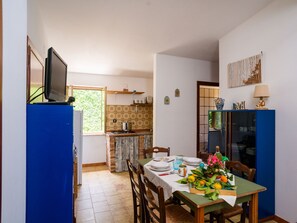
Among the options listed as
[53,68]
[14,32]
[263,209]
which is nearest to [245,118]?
[263,209]

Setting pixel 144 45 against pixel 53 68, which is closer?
pixel 53 68

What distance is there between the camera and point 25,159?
3.96 ft

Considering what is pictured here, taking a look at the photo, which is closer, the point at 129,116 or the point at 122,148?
the point at 122,148

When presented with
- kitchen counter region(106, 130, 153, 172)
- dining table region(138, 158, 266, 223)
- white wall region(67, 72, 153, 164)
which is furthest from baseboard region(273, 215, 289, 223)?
white wall region(67, 72, 153, 164)

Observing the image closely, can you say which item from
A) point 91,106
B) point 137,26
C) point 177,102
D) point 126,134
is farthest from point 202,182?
point 91,106

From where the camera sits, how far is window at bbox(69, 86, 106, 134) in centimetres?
459

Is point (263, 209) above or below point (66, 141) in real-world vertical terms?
below

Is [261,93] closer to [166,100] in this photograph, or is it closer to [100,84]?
[166,100]

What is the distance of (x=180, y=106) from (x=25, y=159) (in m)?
3.08

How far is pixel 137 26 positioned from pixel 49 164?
87.1 inches

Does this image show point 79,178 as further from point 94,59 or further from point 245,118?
point 245,118

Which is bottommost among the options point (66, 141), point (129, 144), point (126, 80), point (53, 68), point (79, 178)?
point (79, 178)

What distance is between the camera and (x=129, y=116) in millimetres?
4988

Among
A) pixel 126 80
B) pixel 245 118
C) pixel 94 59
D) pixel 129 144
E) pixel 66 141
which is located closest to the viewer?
pixel 66 141
